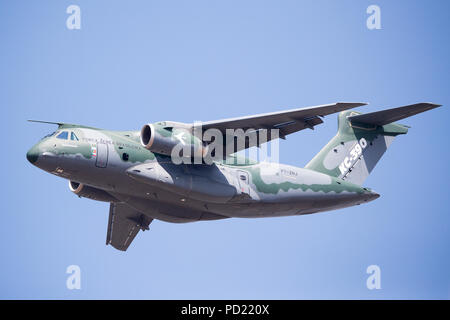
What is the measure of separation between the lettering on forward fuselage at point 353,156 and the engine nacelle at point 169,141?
431 cm

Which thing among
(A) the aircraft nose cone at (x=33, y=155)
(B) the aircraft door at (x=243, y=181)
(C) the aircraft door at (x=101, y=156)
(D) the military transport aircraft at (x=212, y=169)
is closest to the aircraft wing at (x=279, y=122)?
(D) the military transport aircraft at (x=212, y=169)

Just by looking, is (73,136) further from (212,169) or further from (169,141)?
(212,169)

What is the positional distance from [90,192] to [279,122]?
4413mm

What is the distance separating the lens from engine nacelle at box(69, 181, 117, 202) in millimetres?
17516

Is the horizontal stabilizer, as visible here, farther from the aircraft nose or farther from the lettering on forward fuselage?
the aircraft nose

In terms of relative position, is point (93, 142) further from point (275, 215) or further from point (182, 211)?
point (275, 215)

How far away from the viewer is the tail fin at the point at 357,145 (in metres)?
19.0

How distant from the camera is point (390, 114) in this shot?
61.2 ft

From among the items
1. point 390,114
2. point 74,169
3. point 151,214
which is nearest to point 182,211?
point 151,214

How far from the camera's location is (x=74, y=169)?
1579 centimetres

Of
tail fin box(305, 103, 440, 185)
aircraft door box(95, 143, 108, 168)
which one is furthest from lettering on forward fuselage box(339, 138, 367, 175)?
aircraft door box(95, 143, 108, 168)

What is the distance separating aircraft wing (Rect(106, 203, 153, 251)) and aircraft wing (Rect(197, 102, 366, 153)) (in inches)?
143
